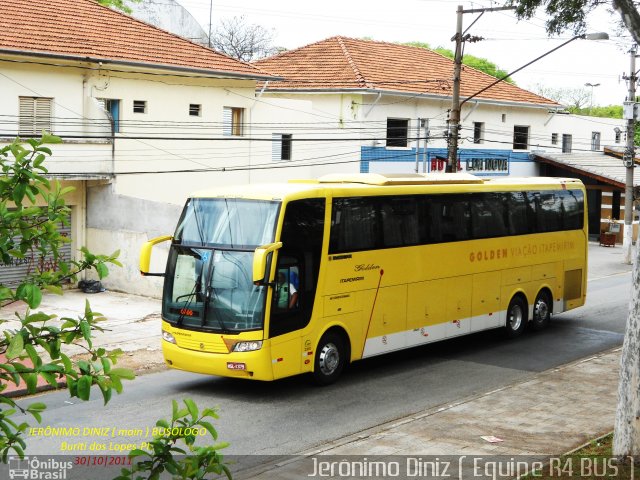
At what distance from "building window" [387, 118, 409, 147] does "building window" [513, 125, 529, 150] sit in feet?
30.0

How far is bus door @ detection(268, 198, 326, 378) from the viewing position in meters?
14.4

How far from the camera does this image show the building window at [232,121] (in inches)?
1214

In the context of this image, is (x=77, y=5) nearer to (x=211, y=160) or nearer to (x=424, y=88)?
(x=211, y=160)

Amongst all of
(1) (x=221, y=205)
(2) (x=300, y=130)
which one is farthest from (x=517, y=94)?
(1) (x=221, y=205)

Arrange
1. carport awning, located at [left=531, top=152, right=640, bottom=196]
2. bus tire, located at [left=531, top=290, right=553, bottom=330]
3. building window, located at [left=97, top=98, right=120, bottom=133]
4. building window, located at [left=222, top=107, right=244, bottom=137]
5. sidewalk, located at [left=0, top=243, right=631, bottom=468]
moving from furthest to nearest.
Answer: carport awning, located at [left=531, top=152, right=640, bottom=196]
building window, located at [left=222, top=107, right=244, bottom=137]
building window, located at [left=97, top=98, right=120, bottom=133]
bus tire, located at [left=531, top=290, right=553, bottom=330]
sidewalk, located at [left=0, top=243, right=631, bottom=468]

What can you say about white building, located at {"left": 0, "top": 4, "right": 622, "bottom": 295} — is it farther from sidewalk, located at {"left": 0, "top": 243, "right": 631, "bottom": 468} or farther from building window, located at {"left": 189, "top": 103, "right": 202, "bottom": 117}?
sidewalk, located at {"left": 0, "top": 243, "right": 631, "bottom": 468}

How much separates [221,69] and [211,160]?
10.2 ft

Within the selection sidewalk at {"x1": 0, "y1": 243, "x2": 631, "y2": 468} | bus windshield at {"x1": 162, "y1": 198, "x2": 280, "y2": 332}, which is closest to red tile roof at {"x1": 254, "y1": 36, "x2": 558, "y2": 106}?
sidewalk at {"x1": 0, "y1": 243, "x2": 631, "y2": 468}

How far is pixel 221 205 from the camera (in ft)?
49.1

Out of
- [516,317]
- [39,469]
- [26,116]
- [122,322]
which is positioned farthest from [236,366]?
[26,116]

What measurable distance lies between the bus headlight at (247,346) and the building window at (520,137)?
3232 cm

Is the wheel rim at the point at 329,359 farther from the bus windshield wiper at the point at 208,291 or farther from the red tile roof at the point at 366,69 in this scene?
the red tile roof at the point at 366,69

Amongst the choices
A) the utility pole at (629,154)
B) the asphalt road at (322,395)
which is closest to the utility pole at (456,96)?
the asphalt road at (322,395)

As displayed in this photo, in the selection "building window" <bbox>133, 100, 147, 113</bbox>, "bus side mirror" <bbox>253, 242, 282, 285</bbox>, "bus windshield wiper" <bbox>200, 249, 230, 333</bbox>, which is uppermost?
"building window" <bbox>133, 100, 147, 113</bbox>
